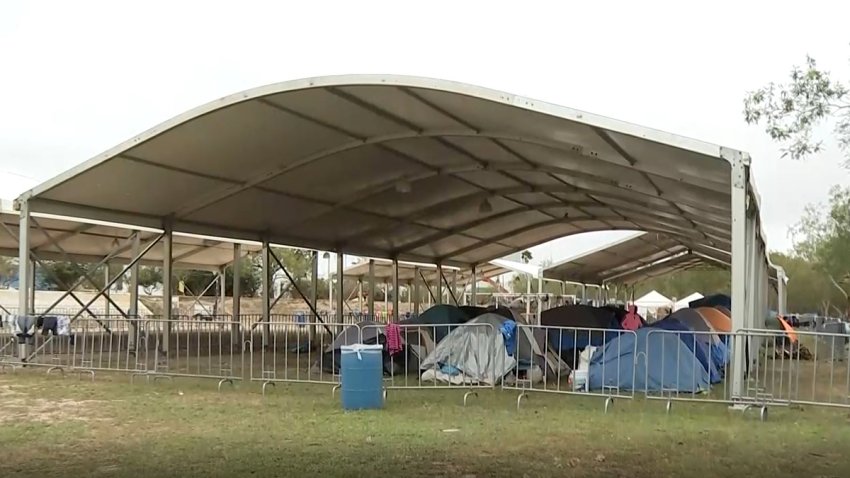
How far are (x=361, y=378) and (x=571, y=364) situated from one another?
570 cm

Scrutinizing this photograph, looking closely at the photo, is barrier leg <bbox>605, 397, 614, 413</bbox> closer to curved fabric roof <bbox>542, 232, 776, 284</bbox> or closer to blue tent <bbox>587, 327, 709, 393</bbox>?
blue tent <bbox>587, 327, 709, 393</bbox>

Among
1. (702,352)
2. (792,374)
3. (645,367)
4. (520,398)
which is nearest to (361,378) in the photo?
(520,398)

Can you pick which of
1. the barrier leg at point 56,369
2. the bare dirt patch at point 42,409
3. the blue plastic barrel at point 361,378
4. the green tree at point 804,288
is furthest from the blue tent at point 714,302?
the green tree at point 804,288

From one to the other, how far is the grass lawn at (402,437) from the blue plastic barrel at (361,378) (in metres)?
0.24

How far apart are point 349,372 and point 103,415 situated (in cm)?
284

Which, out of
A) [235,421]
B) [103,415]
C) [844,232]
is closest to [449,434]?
[235,421]

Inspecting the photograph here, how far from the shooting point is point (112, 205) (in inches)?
584

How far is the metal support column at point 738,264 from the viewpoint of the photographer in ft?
31.0

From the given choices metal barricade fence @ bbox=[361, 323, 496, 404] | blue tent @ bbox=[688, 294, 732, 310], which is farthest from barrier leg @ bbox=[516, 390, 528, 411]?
blue tent @ bbox=[688, 294, 732, 310]

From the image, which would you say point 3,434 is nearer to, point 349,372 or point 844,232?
point 349,372

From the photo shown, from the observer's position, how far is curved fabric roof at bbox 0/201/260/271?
63.5 ft

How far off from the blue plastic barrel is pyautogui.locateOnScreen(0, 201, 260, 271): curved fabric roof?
9174 millimetres

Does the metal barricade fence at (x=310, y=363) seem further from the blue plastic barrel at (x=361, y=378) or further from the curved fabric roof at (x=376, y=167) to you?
the curved fabric roof at (x=376, y=167)

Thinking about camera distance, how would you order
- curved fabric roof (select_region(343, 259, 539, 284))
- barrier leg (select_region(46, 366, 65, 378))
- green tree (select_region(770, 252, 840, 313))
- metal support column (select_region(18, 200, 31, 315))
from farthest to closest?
green tree (select_region(770, 252, 840, 313)) → curved fabric roof (select_region(343, 259, 539, 284)) → metal support column (select_region(18, 200, 31, 315)) → barrier leg (select_region(46, 366, 65, 378))
